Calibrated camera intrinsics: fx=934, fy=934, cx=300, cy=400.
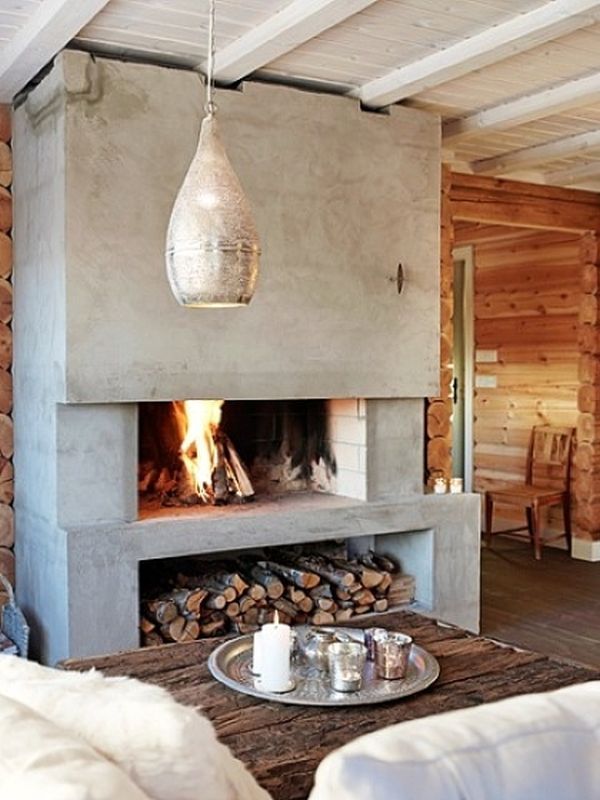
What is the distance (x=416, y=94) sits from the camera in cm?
402

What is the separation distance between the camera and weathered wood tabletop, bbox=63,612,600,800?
183cm

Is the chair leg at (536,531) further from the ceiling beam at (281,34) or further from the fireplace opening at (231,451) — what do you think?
the ceiling beam at (281,34)

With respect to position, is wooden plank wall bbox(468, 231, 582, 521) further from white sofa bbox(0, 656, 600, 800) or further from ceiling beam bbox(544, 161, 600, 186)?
white sofa bbox(0, 656, 600, 800)

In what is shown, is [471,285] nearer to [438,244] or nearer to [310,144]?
[438,244]

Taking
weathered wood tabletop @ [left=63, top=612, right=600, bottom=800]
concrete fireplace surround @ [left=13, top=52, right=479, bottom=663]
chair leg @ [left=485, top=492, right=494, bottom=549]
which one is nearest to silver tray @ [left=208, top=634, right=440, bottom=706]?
weathered wood tabletop @ [left=63, top=612, right=600, bottom=800]

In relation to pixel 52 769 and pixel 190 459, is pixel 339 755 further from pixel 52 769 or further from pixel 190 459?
pixel 190 459

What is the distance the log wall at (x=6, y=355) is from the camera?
13.0 ft

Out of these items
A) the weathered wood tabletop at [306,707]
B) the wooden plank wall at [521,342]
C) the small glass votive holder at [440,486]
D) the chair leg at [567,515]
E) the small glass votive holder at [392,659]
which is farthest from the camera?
the wooden plank wall at [521,342]

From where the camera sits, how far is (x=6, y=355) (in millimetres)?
4012

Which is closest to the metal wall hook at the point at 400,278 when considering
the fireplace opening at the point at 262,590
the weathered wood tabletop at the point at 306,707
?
the fireplace opening at the point at 262,590

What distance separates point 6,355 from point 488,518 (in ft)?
13.2

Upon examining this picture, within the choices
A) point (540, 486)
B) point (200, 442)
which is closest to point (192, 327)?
point (200, 442)

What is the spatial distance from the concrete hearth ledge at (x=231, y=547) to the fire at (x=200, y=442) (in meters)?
0.33

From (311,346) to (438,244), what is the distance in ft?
2.76
